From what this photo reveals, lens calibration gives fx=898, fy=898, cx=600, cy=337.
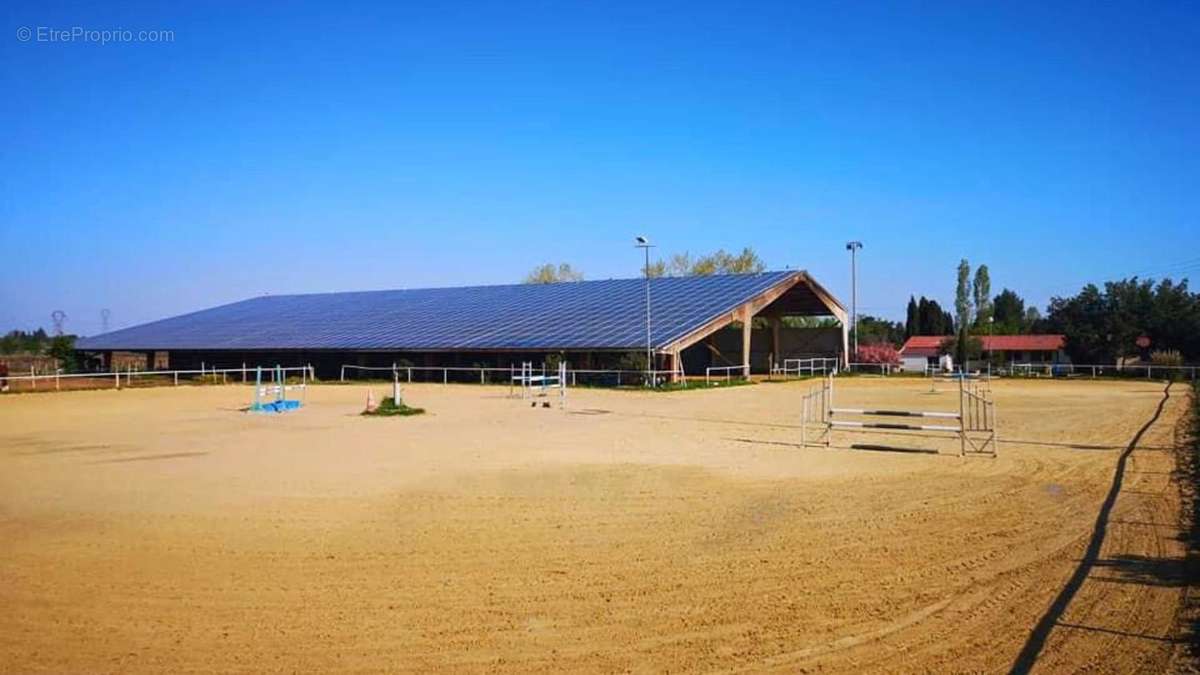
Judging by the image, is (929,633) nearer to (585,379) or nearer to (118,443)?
(118,443)

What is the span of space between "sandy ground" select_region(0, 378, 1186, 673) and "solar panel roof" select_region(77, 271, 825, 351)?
30734mm

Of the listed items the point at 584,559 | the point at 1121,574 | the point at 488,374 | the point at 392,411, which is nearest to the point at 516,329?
the point at 488,374

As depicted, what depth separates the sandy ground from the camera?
19.3 ft

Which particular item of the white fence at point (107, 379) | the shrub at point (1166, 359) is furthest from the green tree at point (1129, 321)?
the white fence at point (107, 379)

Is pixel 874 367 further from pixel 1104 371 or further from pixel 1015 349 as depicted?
pixel 1015 349

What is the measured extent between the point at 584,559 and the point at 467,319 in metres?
52.0

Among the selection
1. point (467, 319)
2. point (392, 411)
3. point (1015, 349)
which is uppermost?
point (467, 319)

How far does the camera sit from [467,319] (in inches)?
2340

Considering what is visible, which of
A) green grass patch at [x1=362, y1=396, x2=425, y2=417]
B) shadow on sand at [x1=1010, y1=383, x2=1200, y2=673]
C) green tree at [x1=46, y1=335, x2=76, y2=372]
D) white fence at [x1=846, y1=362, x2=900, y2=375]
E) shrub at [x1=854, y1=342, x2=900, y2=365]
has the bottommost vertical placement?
shadow on sand at [x1=1010, y1=383, x2=1200, y2=673]

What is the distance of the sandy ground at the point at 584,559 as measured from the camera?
5.88 meters

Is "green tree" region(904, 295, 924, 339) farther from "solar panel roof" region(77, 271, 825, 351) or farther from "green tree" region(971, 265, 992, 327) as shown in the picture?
"solar panel roof" region(77, 271, 825, 351)

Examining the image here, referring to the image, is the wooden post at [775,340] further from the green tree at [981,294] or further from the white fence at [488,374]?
the green tree at [981,294]

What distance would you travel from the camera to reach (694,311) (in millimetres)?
50688

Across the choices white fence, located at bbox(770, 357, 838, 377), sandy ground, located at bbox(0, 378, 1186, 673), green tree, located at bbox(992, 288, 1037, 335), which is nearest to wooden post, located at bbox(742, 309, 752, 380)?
white fence, located at bbox(770, 357, 838, 377)
